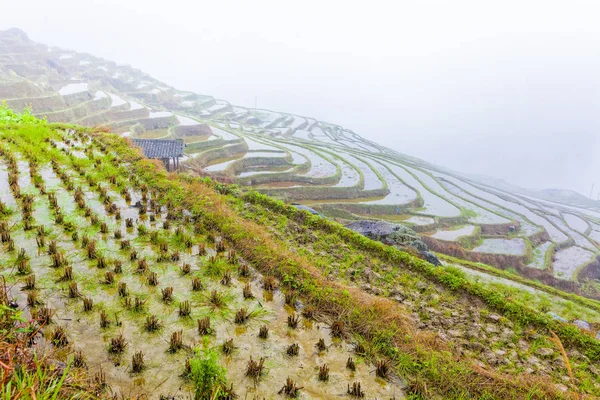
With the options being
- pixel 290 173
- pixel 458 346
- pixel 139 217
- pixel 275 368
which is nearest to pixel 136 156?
pixel 139 217

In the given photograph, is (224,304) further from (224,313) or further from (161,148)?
(161,148)

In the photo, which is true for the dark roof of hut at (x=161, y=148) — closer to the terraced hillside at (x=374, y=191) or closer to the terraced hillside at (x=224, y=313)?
the terraced hillside at (x=374, y=191)

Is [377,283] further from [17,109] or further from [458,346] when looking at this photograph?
[17,109]

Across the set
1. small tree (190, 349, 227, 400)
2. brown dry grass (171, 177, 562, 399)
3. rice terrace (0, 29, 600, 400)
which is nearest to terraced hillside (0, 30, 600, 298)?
rice terrace (0, 29, 600, 400)

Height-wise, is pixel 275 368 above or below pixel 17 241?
below

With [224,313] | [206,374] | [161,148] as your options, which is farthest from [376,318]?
[161,148]

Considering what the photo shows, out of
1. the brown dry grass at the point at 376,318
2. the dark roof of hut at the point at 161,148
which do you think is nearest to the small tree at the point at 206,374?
the brown dry grass at the point at 376,318
